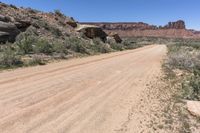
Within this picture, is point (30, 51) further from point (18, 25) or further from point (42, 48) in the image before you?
point (18, 25)

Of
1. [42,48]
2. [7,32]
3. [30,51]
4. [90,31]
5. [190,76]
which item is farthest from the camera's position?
[90,31]

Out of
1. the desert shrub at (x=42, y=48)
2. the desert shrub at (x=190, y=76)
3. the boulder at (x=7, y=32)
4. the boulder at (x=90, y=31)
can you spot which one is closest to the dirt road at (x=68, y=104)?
the desert shrub at (x=190, y=76)

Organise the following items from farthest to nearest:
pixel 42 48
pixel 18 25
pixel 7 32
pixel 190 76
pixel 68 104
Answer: pixel 18 25 < pixel 7 32 < pixel 42 48 < pixel 190 76 < pixel 68 104

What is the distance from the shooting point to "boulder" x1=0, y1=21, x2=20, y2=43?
83.4ft

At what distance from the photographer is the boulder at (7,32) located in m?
25.4

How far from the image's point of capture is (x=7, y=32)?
26703 mm

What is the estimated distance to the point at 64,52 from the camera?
Answer: 2738cm

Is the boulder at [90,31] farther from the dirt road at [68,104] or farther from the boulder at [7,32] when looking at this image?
the dirt road at [68,104]

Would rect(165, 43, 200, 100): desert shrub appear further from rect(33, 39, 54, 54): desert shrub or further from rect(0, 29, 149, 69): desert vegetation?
rect(33, 39, 54, 54): desert shrub

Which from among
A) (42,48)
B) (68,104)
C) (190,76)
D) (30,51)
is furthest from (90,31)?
(68,104)

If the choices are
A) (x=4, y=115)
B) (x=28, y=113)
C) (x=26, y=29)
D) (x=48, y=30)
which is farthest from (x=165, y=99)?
(x=48, y=30)

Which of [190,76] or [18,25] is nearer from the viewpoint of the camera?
[190,76]

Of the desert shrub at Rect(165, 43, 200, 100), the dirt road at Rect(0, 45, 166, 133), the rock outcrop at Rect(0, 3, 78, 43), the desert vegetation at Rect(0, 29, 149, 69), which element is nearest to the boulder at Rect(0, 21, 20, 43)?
the rock outcrop at Rect(0, 3, 78, 43)

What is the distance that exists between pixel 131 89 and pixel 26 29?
78.5 ft
